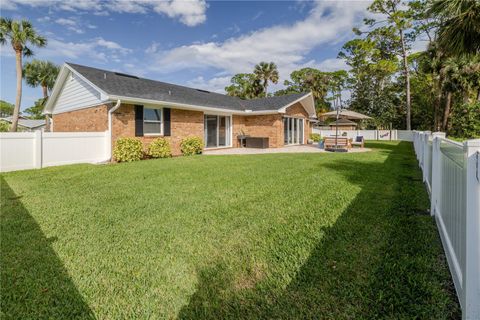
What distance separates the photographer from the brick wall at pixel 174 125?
36.2 ft

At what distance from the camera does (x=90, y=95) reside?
1207cm

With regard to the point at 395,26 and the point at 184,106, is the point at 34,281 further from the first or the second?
the point at 395,26

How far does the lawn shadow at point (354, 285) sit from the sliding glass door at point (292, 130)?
15.7 metres

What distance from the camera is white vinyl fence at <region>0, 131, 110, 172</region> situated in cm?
848

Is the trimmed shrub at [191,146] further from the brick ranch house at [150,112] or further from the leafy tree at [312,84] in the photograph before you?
the leafy tree at [312,84]

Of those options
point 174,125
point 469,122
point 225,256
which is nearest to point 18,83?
point 174,125

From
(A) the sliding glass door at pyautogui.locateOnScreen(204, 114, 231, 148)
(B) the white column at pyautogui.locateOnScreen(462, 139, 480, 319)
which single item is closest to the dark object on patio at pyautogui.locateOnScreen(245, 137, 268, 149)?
(A) the sliding glass door at pyautogui.locateOnScreen(204, 114, 231, 148)

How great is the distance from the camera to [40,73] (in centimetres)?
2548

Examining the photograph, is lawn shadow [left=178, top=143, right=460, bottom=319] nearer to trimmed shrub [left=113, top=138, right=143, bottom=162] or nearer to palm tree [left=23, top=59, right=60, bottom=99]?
trimmed shrub [left=113, top=138, right=143, bottom=162]

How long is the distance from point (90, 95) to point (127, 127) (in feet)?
9.10

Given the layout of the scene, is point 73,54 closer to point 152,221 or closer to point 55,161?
point 55,161

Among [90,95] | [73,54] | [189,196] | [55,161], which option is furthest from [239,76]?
[189,196]

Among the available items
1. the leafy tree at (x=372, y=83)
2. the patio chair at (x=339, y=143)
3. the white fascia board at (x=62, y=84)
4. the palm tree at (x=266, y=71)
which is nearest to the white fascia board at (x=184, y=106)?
the white fascia board at (x=62, y=84)

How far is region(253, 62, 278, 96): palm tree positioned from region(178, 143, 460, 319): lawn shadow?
32348 mm
